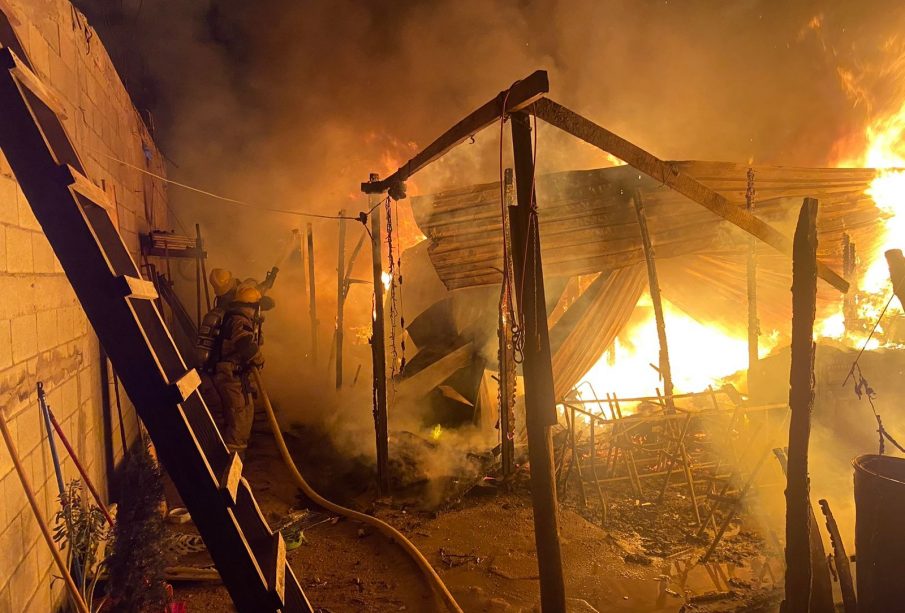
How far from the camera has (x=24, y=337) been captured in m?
3.58

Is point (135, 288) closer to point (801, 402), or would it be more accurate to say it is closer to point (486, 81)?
point (801, 402)

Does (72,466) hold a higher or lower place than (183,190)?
lower

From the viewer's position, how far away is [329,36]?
1934 cm

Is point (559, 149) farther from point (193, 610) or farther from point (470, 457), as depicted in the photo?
point (193, 610)

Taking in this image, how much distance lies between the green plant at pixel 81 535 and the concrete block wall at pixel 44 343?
11 centimetres

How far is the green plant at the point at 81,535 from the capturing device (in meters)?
3.85

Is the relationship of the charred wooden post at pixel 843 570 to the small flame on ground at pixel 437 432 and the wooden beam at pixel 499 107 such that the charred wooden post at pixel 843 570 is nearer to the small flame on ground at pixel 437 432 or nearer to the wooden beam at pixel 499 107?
the wooden beam at pixel 499 107

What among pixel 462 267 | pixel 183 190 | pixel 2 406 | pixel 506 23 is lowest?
pixel 2 406

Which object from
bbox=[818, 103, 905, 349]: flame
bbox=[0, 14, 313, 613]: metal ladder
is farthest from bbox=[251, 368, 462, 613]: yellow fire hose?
bbox=[818, 103, 905, 349]: flame

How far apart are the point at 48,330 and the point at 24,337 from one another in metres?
0.62

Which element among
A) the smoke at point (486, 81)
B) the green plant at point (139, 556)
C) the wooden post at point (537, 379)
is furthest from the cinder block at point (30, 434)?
the smoke at point (486, 81)

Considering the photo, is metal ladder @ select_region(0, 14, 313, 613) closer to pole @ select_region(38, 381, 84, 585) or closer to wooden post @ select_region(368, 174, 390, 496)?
pole @ select_region(38, 381, 84, 585)

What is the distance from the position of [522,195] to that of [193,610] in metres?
5.09

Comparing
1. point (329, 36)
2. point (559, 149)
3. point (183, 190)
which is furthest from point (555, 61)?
point (183, 190)
